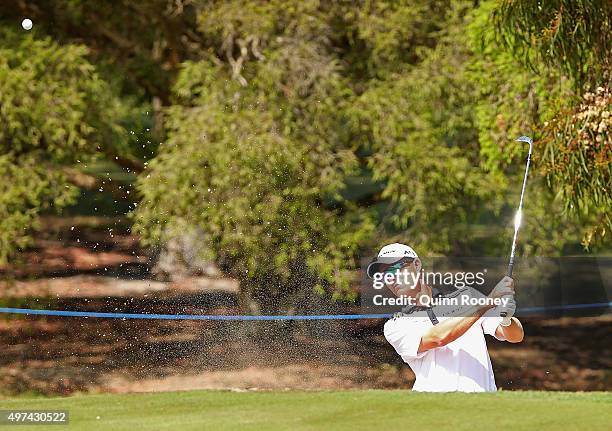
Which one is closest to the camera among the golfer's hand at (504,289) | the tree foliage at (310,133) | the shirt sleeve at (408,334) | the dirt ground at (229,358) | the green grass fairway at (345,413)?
the green grass fairway at (345,413)

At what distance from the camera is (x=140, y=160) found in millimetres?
16312

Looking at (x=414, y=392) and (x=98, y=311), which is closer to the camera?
(x=414, y=392)

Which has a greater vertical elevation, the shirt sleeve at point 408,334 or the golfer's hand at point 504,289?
the golfer's hand at point 504,289

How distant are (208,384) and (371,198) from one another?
318cm

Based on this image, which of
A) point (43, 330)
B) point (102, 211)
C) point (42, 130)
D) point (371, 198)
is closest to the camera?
point (42, 130)

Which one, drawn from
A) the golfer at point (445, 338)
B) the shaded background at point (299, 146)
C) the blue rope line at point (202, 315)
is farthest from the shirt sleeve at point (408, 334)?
the blue rope line at point (202, 315)

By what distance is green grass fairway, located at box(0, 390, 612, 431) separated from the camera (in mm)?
4641

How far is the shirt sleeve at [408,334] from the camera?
5363 millimetres

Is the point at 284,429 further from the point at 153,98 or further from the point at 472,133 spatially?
the point at 153,98

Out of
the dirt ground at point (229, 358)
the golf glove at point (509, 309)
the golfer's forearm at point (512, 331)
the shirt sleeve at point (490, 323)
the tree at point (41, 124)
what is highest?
the tree at point (41, 124)

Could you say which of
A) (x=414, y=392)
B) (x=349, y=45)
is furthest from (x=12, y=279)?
(x=414, y=392)

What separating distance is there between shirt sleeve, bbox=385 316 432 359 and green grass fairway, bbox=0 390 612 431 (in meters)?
0.19

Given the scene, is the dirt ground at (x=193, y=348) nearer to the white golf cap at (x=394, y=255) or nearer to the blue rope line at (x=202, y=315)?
the blue rope line at (x=202, y=315)

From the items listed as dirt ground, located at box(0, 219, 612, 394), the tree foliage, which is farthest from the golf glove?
dirt ground, located at box(0, 219, 612, 394)
